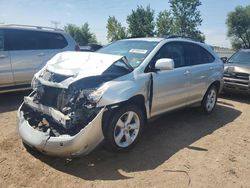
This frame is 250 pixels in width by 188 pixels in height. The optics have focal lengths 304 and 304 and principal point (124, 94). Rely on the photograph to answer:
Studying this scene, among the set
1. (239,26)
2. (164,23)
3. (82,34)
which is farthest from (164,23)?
(82,34)

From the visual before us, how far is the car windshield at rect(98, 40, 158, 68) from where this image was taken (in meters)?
5.13

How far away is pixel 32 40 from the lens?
8.03 metres

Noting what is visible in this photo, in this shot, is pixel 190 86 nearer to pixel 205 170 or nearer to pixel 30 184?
pixel 205 170

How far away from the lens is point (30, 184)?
12.0ft

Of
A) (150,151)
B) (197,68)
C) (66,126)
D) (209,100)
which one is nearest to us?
(66,126)

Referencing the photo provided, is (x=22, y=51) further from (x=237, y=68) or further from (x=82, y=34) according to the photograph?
(x=82, y=34)

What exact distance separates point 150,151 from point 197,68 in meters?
2.44

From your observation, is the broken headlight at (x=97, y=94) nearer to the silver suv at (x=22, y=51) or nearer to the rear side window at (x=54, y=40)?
the silver suv at (x=22, y=51)

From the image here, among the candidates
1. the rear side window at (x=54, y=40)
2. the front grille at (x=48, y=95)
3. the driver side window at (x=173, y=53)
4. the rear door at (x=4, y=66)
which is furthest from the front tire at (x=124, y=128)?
the rear side window at (x=54, y=40)

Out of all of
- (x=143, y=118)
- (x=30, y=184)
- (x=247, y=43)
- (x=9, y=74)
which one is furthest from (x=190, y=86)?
(x=247, y=43)

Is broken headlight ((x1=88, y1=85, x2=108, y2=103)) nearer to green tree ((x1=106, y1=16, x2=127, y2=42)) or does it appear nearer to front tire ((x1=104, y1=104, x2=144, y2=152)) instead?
front tire ((x1=104, y1=104, x2=144, y2=152))

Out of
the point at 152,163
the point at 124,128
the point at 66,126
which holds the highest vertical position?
the point at 66,126

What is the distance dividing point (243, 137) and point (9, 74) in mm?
5516

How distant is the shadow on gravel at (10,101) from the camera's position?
23.1 feet
